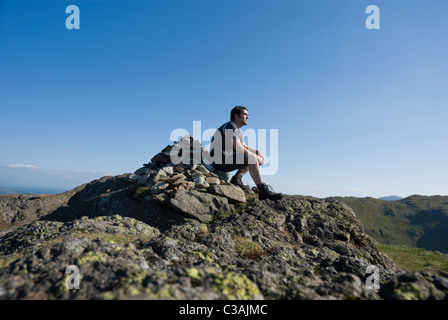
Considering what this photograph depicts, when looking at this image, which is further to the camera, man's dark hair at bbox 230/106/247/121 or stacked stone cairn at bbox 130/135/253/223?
man's dark hair at bbox 230/106/247/121

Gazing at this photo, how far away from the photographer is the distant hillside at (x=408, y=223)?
151 meters

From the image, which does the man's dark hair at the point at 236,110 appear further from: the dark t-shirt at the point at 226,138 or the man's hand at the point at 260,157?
the man's hand at the point at 260,157

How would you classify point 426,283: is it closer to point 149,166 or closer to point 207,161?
point 207,161

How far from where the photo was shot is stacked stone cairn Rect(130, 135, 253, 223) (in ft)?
33.5

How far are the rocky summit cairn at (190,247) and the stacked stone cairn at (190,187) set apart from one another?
0.06 m

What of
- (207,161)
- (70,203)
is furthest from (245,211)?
(70,203)

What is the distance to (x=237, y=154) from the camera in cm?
1217

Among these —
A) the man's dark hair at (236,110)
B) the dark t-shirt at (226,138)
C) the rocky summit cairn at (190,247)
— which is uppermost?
the man's dark hair at (236,110)

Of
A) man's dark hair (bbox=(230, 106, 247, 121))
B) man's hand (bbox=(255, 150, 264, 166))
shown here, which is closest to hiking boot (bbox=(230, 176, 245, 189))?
man's hand (bbox=(255, 150, 264, 166))

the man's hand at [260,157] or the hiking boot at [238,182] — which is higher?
the man's hand at [260,157]

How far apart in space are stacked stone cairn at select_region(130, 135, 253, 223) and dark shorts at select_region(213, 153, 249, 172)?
35 cm

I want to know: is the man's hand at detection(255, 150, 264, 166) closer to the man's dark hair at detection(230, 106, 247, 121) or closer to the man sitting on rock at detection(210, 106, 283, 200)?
the man sitting on rock at detection(210, 106, 283, 200)

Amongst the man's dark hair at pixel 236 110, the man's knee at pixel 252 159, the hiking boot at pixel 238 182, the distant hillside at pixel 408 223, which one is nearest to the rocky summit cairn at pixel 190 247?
the hiking boot at pixel 238 182

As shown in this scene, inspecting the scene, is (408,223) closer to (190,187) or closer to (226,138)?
(226,138)
